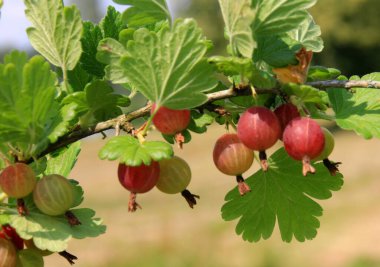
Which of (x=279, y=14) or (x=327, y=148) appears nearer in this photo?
(x=279, y=14)

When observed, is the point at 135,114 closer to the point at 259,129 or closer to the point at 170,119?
the point at 170,119

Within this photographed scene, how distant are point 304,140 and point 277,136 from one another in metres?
0.04

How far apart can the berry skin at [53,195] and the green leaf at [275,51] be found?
0.93 feet

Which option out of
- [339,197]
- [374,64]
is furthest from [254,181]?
[374,64]

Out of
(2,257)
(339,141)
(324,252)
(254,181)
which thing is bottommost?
(339,141)

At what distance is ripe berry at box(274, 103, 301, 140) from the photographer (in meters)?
0.70

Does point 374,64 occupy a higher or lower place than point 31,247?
lower

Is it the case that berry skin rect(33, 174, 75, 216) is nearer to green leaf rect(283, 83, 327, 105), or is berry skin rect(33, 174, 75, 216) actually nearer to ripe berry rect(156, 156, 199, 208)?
ripe berry rect(156, 156, 199, 208)

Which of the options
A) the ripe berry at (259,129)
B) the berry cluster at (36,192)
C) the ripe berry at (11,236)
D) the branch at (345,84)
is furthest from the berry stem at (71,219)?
the branch at (345,84)

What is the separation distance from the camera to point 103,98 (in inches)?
27.6

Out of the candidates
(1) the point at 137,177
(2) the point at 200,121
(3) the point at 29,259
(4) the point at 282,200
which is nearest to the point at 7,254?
(3) the point at 29,259

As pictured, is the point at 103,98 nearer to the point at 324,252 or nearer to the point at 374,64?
the point at 324,252

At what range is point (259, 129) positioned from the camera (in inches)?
25.8

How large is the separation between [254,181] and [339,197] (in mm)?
7435
